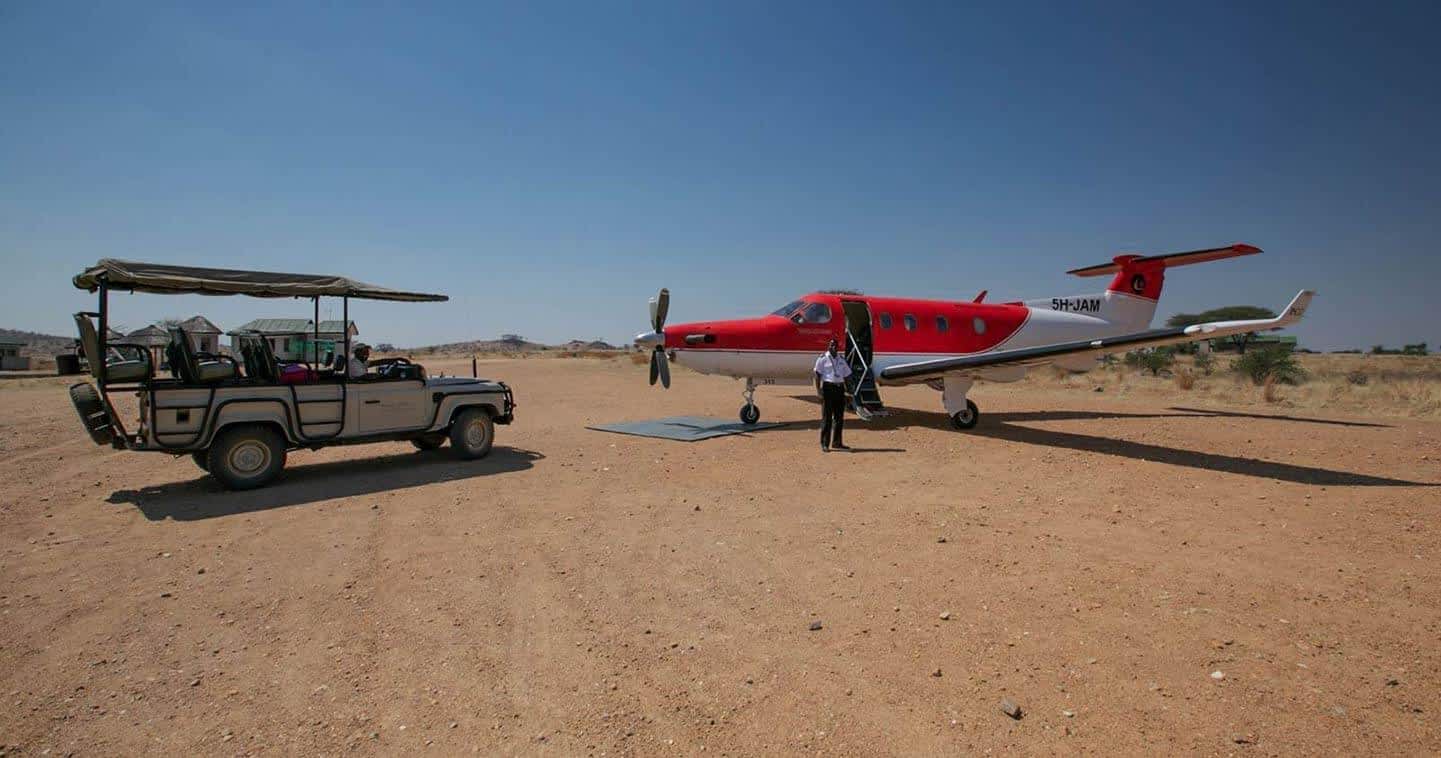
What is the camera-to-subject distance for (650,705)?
10.9 feet

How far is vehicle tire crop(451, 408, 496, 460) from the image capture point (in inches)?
394

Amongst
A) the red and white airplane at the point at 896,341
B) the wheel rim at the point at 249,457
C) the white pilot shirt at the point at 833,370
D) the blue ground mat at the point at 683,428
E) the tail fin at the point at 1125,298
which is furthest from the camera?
the tail fin at the point at 1125,298

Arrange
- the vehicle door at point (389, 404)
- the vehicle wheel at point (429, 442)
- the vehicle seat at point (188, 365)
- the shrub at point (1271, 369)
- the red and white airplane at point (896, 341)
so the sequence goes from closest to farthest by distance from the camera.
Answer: the vehicle seat at point (188, 365) < the vehicle door at point (389, 404) < the vehicle wheel at point (429, 442) < the red and white airplane at point (896, 341) < the shrub at point (1271, 369)

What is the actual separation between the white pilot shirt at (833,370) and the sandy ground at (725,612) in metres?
2.73

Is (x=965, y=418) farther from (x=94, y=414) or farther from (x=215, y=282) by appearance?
(x=94, y=414)

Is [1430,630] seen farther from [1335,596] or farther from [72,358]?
[72,358]

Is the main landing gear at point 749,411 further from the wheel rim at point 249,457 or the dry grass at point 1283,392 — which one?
the dry grass at point 1283,392

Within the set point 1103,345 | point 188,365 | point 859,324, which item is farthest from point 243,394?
point 1103,345

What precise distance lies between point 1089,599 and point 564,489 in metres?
5.86

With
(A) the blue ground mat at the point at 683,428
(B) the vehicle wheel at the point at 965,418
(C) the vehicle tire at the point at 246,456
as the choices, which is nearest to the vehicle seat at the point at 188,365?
(C) the vehicle tire at the point at 246,456

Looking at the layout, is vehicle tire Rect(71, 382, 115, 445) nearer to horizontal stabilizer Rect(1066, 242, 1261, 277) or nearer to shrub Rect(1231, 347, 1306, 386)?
horizontal stabilizer Rect(1066, 242, 1261, 277)

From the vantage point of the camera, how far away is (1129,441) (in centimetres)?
1175

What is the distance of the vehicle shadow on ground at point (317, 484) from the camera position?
7277 mm

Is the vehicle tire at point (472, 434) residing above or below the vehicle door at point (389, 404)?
below
